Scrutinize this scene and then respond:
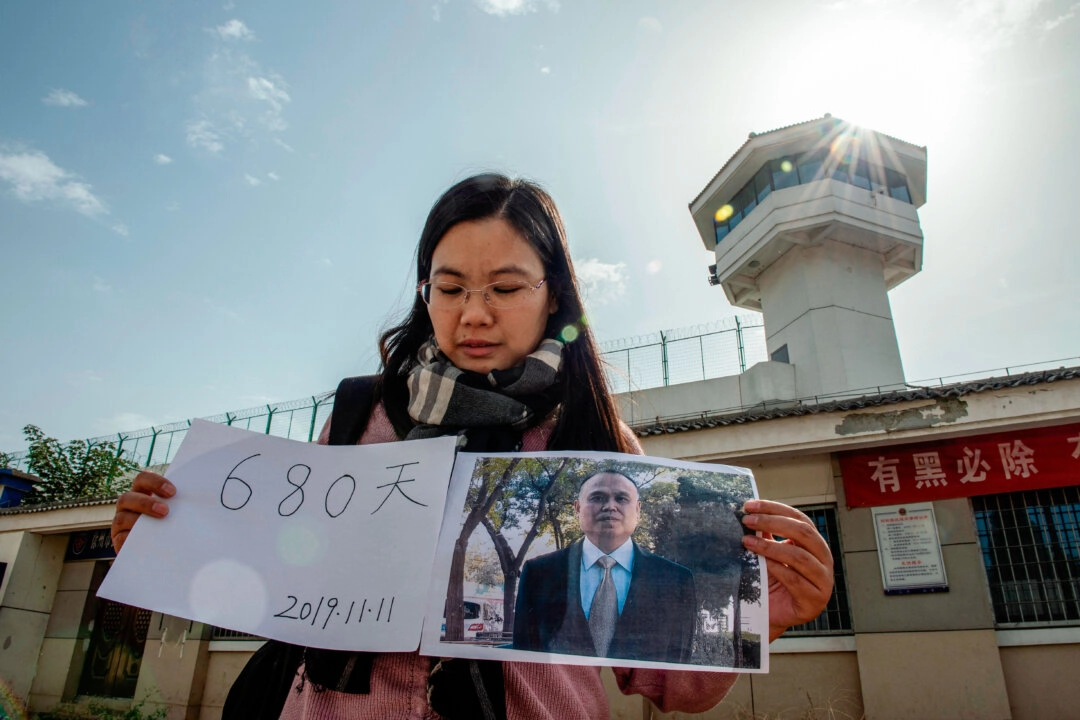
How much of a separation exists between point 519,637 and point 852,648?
7035 millimetres

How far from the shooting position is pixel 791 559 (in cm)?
108

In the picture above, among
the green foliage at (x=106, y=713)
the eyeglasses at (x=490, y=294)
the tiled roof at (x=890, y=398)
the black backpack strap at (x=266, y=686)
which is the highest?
the tiled roof at (x=890, y=398)

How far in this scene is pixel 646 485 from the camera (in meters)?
1.16

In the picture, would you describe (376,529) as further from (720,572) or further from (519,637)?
(720,572)

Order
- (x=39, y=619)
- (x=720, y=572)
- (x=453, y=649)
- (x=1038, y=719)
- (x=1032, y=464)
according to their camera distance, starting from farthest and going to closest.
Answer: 1. (x=39, y=619)
2. (x=1032, y=464)
3. (x=1038, y=719)
4. (x=720, y=572)
5. (x=453, y=649)

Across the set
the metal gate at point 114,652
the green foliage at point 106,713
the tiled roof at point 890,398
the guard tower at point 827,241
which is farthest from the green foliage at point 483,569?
the guard tower at point 827,241

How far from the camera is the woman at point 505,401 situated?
1002 mm

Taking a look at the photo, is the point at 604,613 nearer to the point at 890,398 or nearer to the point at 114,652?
the point at 890,398

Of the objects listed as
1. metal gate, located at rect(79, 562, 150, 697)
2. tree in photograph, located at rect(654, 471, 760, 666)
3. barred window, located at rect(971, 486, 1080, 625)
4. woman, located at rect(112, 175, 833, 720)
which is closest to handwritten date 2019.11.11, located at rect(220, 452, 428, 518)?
woman, located at rect(112, 175, 833, 720)

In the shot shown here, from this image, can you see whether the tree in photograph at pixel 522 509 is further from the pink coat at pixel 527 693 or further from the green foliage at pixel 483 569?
the pink coat at pixel 527 693

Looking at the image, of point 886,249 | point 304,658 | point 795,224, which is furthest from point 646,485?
point 886,249

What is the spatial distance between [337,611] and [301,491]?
0.25 meters

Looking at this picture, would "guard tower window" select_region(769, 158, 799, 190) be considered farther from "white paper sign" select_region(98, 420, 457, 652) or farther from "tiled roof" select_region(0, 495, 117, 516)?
"white paper sign" select_region(98, 420, 457, 652)

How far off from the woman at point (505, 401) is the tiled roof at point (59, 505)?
11.4m
